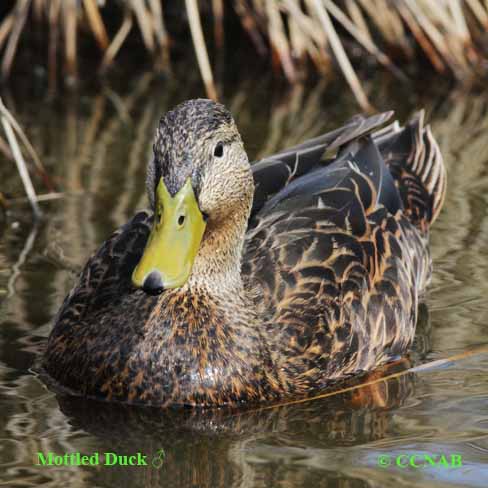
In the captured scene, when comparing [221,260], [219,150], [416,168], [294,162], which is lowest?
[221,260]

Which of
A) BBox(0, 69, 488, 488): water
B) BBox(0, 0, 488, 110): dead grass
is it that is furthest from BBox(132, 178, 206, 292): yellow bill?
BBox(0, 0, 488, 110): dead grass

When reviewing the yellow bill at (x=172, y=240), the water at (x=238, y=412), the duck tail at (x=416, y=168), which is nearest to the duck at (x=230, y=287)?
the yellow bill at (x=172, y=240)

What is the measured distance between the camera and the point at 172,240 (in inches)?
193

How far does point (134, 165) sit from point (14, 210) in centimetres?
111

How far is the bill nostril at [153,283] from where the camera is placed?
4.77m

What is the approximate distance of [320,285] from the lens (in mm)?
5719

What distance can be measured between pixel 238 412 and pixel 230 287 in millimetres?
565

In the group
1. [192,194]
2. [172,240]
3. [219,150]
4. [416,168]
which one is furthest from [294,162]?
[172,240]

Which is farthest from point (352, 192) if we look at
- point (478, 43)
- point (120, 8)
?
point (120, 8)

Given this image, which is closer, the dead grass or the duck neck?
the duck neck

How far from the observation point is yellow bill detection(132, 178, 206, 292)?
15.9 ft

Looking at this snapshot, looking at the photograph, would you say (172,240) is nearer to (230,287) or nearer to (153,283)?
(153,283)

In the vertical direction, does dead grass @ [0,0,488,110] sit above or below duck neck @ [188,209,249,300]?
above

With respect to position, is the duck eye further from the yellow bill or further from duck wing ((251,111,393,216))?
duck wing ((251,111,393,216))
